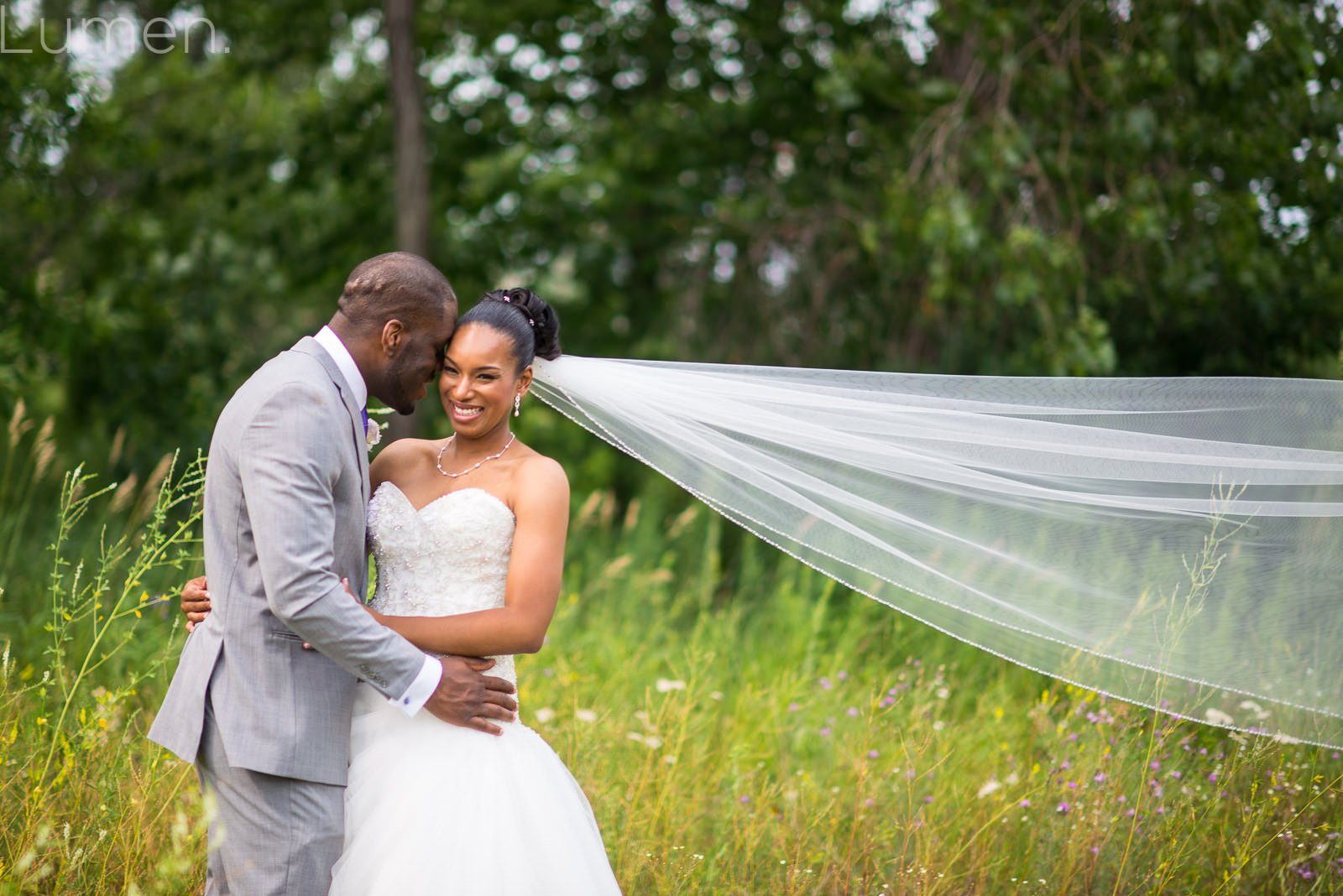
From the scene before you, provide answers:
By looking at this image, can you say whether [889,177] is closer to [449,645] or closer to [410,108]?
→ [410,108]

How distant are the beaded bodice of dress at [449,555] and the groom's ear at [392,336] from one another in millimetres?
419

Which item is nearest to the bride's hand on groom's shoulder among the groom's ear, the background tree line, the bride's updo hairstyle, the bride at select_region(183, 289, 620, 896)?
the bride at select_region(183, 289, 620, 896)

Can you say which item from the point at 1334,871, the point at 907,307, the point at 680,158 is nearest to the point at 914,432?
the point at 1334,871

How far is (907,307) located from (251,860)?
705 centimetres

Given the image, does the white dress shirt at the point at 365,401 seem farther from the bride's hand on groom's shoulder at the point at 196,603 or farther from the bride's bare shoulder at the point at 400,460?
the bride's hand on groom's shoulder at the point at 196,603

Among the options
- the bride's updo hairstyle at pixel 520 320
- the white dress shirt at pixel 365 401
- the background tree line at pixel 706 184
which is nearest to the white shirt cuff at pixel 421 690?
the white dress shirt at pixel 365 401

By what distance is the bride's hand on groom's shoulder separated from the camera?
275 cm

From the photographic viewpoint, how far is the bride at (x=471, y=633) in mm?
2535

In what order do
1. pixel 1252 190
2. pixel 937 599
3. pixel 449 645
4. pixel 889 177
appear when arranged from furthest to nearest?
pixel 889 177 → pixel 1252 190 → pixel 937 599 → pixel 449 645

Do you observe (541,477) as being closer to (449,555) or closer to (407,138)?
(449,555)

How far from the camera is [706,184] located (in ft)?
29.4

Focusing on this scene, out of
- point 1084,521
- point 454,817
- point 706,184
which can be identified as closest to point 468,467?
point 454,817

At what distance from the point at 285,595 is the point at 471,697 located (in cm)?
57

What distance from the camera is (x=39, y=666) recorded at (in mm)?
4340
